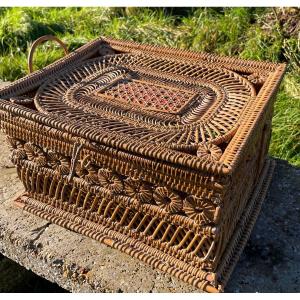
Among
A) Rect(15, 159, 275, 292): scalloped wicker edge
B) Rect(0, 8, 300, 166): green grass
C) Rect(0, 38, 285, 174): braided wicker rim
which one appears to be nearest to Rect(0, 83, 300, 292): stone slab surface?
Rect(15, 159, 275, 292): scalloped wicker edge

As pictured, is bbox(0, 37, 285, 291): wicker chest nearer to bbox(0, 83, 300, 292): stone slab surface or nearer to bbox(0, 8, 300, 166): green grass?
bbox(0, 83, 300, 292): stone slab surface

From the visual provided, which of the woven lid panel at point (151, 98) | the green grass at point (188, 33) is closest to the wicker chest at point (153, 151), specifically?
the woven lid panel at point (151, 98)

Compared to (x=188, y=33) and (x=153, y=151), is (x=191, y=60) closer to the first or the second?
(x=153, y=151)

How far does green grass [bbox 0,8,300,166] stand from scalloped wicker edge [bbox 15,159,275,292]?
2.81ft

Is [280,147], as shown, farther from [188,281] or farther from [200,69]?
[188,281]

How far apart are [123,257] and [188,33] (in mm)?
2464

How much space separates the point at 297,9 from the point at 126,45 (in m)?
1.82

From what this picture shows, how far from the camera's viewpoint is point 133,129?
1.78 metres

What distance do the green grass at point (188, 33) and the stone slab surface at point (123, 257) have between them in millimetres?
804

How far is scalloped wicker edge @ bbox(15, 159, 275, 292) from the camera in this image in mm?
1790

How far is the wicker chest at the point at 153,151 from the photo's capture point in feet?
5.34

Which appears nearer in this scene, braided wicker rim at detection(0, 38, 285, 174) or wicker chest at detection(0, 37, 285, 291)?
braided wicker rim at detection(0, 38, 285, 174)

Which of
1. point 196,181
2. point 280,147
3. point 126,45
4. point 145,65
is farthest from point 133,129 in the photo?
point 280,147

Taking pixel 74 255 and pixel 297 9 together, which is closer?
pixel 74 255
